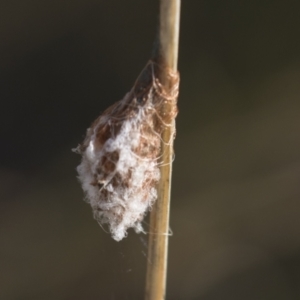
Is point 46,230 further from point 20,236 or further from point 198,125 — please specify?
point 198,125

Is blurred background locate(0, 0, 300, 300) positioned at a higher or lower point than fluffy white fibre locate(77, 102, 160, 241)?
higher

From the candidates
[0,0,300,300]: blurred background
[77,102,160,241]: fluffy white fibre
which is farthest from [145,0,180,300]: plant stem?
[0,0,300,300]: blurred background

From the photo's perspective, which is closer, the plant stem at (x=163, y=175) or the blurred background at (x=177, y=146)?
the plant stem at (x=163, y=175)

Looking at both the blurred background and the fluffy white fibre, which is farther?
the blurred background

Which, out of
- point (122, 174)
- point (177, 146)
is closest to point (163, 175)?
point (122, 174)

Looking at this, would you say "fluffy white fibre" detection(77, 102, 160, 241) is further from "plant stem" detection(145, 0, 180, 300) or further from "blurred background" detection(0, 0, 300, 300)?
"blurred background" detection(0, 0, 300, 300)

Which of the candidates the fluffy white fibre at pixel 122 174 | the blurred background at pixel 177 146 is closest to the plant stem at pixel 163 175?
the fluffy white fibre at pixel 122 174

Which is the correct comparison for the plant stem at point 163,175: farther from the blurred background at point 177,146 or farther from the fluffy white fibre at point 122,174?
the blurred background at point 177,146
